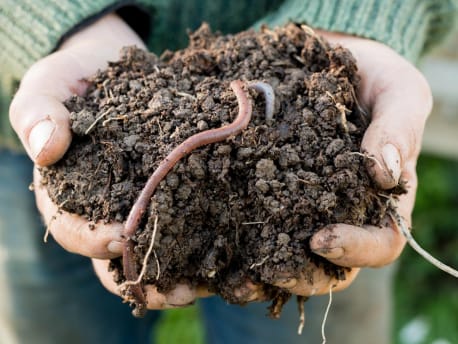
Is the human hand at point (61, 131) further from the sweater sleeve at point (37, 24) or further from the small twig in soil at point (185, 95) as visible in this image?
the small twig in soil at point (185, 95)

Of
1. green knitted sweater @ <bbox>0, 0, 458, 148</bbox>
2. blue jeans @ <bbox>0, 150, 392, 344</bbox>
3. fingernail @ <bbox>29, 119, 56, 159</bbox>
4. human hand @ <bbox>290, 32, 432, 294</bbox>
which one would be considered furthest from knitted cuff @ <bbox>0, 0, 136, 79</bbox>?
human hand @ <bbox>290, 32, 432, 294</bbox>

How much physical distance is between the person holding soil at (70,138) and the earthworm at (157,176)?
0.06 metres

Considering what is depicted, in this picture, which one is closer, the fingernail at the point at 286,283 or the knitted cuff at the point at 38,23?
the fingernail at the point at 286,283

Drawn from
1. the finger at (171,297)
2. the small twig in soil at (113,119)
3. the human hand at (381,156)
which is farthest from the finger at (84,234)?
the human hand at (381,156)

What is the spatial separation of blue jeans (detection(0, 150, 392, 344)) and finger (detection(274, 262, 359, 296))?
943mm

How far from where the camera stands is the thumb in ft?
5.09

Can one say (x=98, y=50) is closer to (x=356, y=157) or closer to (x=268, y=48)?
(x=268, y=48)

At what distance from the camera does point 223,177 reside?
1548 mm

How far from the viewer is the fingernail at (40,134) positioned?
153 centimetres

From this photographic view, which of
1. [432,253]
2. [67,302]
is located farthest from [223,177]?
[432,253]

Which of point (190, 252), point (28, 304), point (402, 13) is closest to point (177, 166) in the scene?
point (190, 252)

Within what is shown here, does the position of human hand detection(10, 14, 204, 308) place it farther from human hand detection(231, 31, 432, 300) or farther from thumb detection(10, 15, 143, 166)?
human hand detection(231, 31, 432, 300)

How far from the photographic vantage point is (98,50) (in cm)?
192

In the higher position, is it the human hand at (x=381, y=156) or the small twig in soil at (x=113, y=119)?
the small twig in soil at (x=113, y=119)
